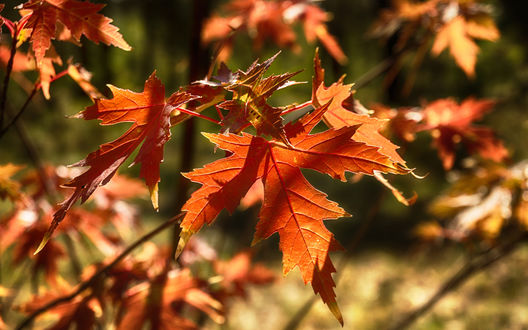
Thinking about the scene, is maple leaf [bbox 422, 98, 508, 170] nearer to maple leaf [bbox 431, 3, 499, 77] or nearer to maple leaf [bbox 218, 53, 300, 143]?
maple leaf [bbox 431, 3, 499, 77]

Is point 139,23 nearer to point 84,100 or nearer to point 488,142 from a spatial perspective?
point 84,100

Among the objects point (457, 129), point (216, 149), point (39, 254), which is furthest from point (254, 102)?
point (39, 254)

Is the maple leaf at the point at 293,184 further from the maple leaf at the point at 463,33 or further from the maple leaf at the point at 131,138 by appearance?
the maple leaf at the point at 463,33

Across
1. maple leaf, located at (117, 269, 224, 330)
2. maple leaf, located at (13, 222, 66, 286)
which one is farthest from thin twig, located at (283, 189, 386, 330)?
maple leaf, located at (13, 222, 66, 286)

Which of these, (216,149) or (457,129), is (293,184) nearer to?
(216,149)

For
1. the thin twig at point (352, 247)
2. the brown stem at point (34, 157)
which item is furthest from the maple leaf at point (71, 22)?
the thin twig at point (352, 247)
